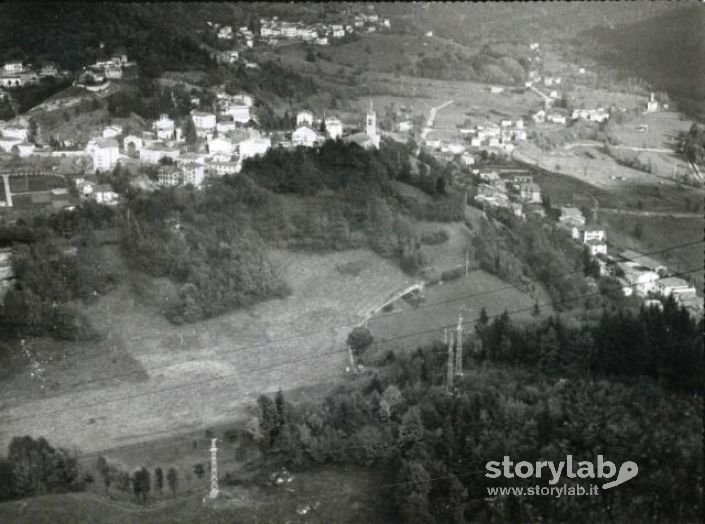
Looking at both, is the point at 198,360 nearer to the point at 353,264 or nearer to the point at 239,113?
the point at 353,264

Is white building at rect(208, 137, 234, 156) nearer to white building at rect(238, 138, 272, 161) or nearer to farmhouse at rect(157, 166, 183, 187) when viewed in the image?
white building at rect(238, 138, 272, 161)

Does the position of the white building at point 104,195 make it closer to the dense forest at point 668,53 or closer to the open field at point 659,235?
the open field at point 659,235

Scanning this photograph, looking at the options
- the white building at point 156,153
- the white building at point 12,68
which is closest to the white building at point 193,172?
the white building at point 156,153

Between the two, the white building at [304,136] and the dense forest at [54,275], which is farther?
the white building at [304,136]

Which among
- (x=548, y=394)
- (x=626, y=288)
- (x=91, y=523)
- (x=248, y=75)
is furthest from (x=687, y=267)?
(x=248, y=75)

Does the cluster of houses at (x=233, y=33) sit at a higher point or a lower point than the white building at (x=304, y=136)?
higher
